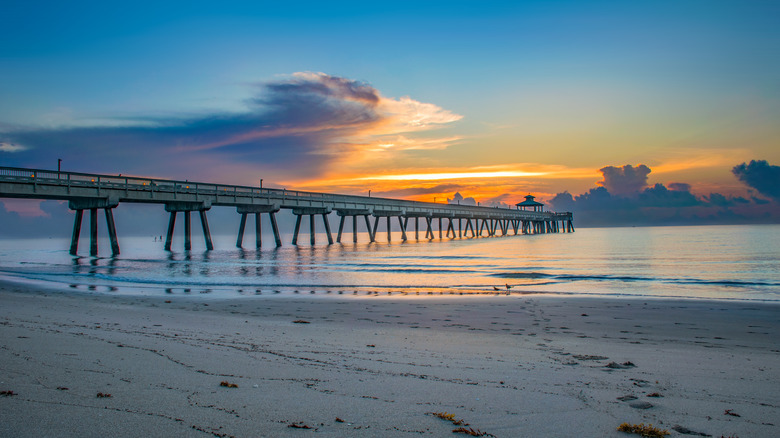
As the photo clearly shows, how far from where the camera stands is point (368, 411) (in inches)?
167

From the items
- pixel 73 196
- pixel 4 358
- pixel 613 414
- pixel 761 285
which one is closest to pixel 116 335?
pixel 4 358

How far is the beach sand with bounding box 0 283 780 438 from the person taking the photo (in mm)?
3990

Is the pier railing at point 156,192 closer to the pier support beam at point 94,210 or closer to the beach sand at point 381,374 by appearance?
the pier support beam at point 94,210

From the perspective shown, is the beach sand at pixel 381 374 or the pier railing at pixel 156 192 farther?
the pier railing at pixel 156 192

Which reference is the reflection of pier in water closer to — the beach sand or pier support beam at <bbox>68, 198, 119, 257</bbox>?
pier support beam at <bbox>68, 198, 119, 257</bbox>

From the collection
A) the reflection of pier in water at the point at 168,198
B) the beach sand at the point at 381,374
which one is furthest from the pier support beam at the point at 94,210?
the beach sand at the point at 381,374

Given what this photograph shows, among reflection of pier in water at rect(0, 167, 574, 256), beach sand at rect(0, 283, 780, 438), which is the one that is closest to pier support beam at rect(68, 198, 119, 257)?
reflection of pier in water at rect(0, 167, 574, 256)

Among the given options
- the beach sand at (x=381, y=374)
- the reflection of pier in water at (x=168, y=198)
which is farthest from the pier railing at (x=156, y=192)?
the beach sand at (x=381, y=374)

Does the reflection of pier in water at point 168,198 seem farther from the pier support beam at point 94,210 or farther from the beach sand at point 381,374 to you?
the beach sand at point 381,374

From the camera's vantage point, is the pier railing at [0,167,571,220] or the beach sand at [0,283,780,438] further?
the pier railing at [0,167,571,220]

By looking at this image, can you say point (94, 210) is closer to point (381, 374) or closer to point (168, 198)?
point (168, 198)

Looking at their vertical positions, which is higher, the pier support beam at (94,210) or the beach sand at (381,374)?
the pier support beam at (94,210)

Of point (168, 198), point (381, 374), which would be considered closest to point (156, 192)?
point (168, 198)

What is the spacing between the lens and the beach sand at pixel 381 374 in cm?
399
